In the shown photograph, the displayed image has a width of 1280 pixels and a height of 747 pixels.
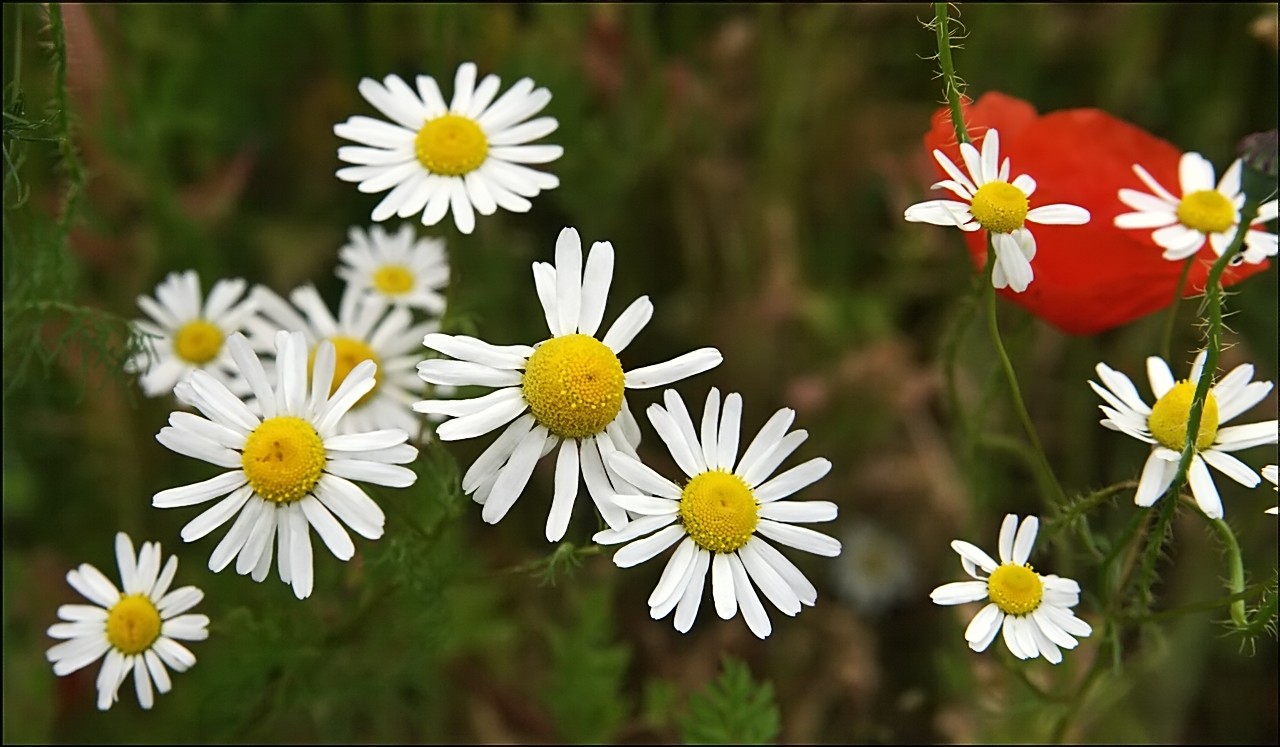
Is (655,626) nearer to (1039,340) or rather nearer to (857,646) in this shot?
(857,646)

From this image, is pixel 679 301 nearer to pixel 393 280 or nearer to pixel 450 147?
pixel 393 280

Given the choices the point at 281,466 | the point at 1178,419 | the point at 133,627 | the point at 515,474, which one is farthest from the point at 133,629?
the point at 1178,419

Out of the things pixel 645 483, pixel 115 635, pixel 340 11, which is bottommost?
pixel 115 635

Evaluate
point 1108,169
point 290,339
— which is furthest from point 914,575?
point 290,339

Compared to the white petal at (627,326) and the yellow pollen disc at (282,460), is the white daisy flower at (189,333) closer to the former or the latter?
the yellow pollen disc at (282,460)

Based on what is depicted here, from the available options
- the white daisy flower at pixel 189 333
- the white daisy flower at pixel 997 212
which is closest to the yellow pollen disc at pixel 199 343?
the white daisy flower at pixel 189 333

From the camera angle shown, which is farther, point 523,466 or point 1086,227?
point 1086,227
